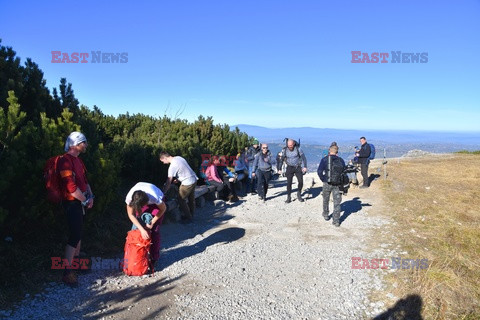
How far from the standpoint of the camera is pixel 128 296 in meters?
4.10

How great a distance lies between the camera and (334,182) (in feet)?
25.0

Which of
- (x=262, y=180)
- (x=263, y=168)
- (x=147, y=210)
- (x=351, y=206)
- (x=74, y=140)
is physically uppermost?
(x=74, y=140)

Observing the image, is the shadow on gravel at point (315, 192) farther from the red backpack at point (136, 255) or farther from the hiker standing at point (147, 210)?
the red backpack at point (136, 255)

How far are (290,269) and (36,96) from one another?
Result: 5.87 meters

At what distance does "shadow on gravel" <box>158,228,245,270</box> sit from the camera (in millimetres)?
5408

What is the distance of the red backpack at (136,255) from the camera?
464 cm

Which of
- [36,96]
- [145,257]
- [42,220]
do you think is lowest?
[145,257]

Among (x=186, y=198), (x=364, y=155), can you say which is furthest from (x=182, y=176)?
(x=364, y=155)

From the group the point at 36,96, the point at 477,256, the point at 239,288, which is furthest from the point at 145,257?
the point at 477,256

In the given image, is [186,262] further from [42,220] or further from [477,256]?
[477,256]

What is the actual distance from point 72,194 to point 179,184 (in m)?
4.35

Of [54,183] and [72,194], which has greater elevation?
[54,183]

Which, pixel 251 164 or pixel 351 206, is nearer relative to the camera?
pixel 351 206

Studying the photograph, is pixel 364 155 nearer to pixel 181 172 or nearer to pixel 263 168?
pixel 263 168
